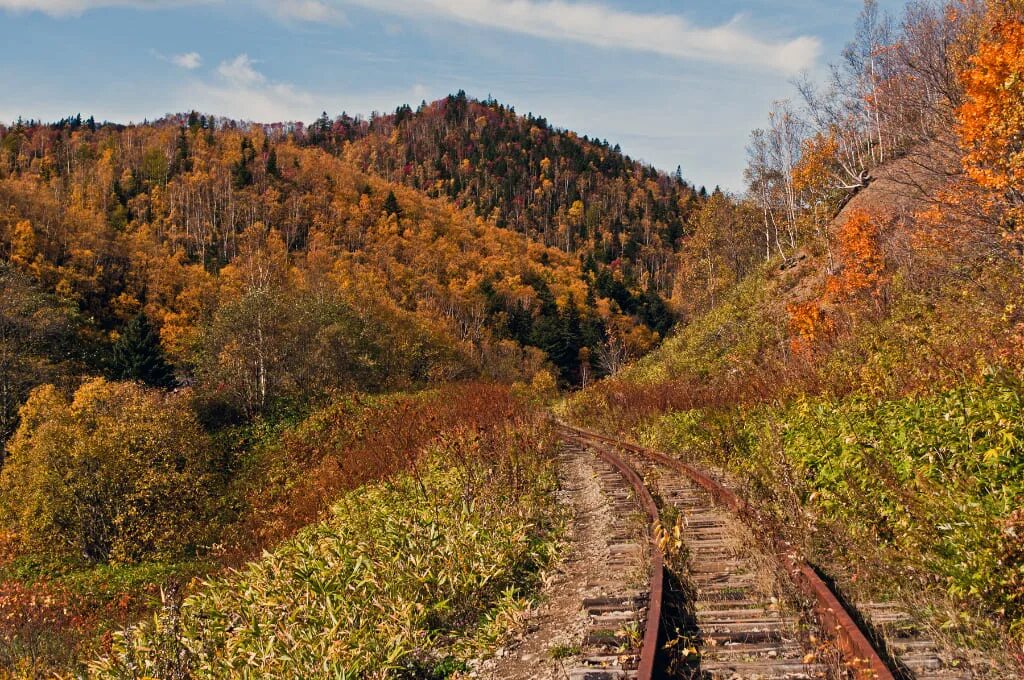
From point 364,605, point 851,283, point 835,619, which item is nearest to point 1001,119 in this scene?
point 851,283

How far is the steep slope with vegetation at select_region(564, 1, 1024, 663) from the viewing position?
573 cm

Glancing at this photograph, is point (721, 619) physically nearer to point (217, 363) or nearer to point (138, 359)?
point (217, 363)

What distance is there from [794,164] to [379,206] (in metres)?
130

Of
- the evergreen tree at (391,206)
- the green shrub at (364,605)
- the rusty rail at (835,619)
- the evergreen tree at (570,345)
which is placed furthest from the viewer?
the evergreen tree at (391,206)

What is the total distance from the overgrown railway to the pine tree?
68598 millimetres

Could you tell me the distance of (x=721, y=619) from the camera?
5.45 m

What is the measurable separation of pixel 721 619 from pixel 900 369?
317 inches

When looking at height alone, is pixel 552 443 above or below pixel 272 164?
below

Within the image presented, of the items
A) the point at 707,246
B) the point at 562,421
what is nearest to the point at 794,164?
the point at 707,246

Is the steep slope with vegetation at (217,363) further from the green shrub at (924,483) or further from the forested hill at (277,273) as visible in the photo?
the green shrub at (924,483)

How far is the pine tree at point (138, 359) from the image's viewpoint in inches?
2608

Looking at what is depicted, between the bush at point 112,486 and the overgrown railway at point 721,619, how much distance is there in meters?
24.5

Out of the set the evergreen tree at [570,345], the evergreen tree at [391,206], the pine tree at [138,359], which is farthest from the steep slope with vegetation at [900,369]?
the evergreen tree at [391,206]

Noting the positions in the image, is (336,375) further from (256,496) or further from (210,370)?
(256,496)
